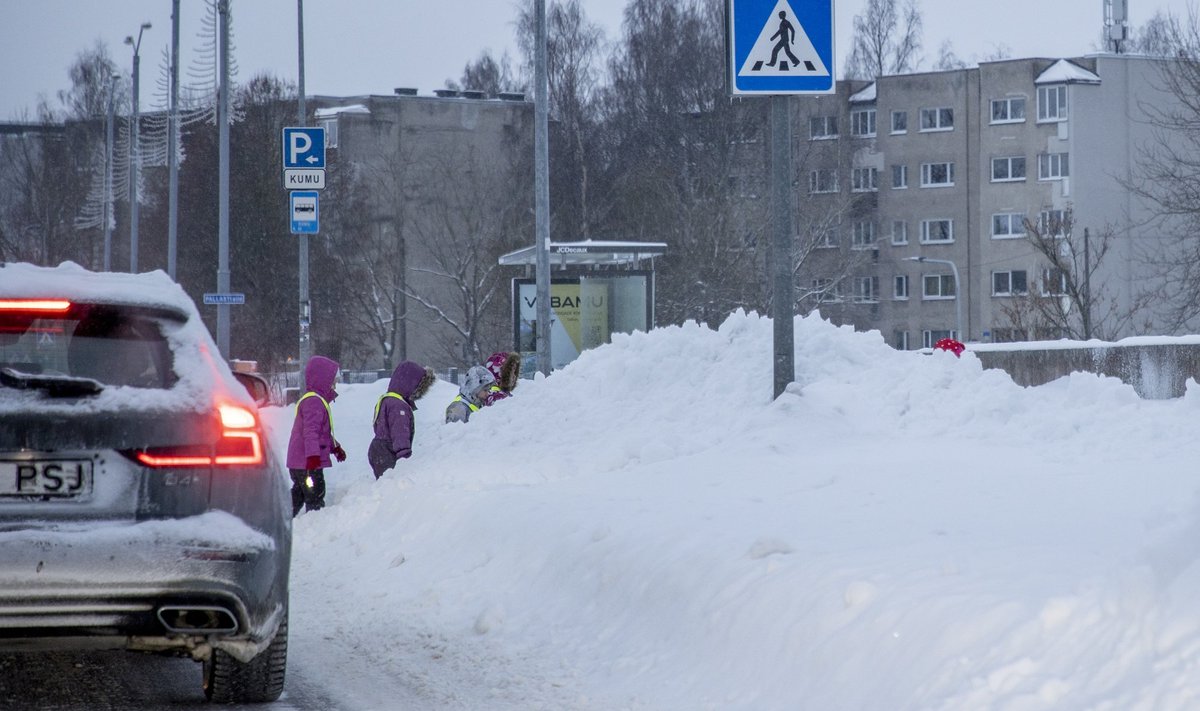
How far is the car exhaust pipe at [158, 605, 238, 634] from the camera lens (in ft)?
17.3

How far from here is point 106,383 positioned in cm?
533

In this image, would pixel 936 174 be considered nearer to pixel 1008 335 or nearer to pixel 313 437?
pixel 1008 335

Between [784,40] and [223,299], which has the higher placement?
[784,40]

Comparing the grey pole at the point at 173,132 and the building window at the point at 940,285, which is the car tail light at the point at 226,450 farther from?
the building window at the point at 940,285

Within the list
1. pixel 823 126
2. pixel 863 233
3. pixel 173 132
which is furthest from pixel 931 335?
pixel 173 132

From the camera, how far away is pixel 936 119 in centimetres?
8012

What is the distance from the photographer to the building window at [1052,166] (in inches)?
3071

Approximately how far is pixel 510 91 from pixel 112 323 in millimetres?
76011

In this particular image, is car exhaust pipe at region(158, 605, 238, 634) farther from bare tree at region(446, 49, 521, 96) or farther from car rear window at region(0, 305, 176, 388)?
bare tree at region(446, 49, 521, 96)

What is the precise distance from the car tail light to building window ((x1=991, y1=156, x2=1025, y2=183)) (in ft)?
252

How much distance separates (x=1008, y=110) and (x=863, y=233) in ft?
29.8

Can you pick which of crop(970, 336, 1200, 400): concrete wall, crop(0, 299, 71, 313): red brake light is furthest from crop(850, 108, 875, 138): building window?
crop(0, 299, 71, 313): red brake light

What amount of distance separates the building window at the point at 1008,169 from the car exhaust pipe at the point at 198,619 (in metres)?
76.9

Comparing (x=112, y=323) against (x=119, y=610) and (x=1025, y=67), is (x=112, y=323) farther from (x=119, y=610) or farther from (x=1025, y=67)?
(x=1025, y=67)
